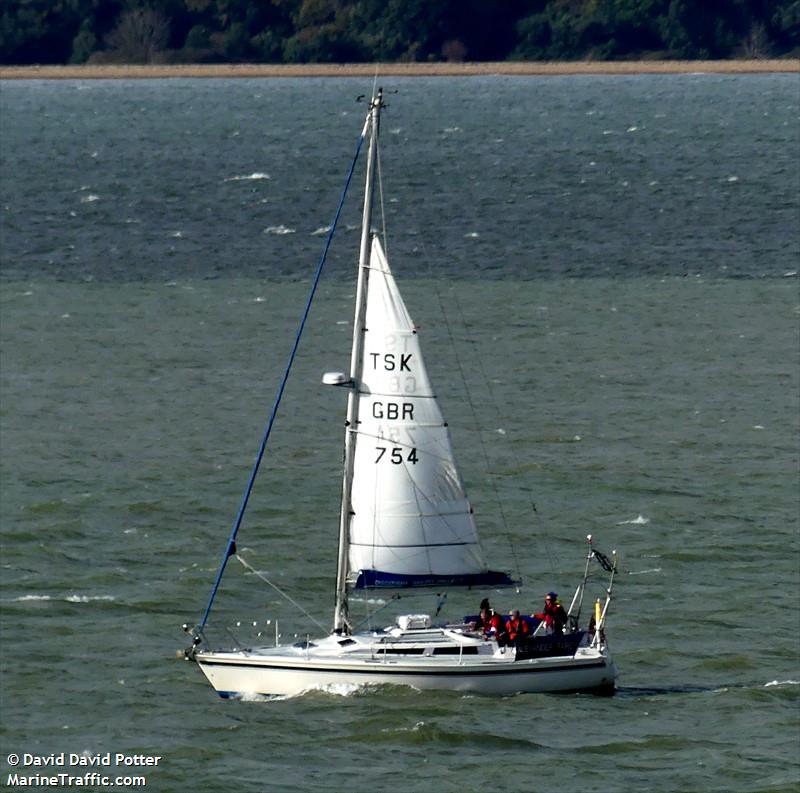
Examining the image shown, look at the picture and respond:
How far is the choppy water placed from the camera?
4588cm

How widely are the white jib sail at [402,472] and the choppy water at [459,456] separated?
304 cm

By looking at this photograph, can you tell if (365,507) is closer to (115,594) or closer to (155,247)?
(115,594)

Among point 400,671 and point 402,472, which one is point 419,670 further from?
point 402,472

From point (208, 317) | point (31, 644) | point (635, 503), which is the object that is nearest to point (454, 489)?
point (31, 644)

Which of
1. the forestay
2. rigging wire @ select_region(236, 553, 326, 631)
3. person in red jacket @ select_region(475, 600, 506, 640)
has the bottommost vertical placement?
rigging wire @ select_region(236, 553, 326, 631)

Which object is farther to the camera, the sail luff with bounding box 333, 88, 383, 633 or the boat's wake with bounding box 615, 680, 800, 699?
the boat's wake with bounding box 615, 680, 800, 699

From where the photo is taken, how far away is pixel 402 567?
47531mm

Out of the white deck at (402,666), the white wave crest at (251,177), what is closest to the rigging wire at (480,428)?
the white deck at (402,666)

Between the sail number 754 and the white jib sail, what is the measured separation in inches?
0.8

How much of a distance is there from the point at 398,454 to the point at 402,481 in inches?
23.8

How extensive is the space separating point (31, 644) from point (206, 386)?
28997 millimetres

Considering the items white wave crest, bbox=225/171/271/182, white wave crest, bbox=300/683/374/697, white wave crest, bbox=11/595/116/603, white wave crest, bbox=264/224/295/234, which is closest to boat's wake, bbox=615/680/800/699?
white wave crest, bbox=300/683/374/697

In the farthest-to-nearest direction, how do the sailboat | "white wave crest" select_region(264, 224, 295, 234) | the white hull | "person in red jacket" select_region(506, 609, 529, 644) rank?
"white wave crest" select_region(264, 224, 295, 234) < "person in red jacket" select_region(506, 609, 529, 644) < the white hull < the sailboat

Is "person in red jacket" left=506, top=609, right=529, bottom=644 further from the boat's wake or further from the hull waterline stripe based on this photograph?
the boat's wake
